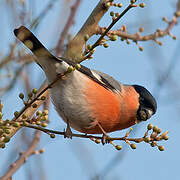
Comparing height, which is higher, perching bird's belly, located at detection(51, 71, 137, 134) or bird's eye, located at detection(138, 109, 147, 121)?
perching bird's belly, located at detection(51, 71, 137, 134)

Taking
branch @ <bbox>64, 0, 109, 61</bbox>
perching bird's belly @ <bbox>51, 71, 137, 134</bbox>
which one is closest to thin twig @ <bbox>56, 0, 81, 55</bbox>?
branch @ <bbox>64, 0, 109, 61</bbox>

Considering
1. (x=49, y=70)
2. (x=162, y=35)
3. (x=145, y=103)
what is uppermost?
(x=49, y=70)

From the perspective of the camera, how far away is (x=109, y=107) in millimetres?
3623

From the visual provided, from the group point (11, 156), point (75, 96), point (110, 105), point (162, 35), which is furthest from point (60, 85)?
point (162, 35)

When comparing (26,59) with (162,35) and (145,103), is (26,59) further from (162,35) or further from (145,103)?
(145,103)

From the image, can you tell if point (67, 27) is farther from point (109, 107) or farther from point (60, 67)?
point (109, 107)

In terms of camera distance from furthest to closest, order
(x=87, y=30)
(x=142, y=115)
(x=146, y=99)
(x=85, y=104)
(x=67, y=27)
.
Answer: (x=146, y=99) < (x=142, y=115) < (x=85, y=104) < (x=67, y=27) < (x=87, y=30)

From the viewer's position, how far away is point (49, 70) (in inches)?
126

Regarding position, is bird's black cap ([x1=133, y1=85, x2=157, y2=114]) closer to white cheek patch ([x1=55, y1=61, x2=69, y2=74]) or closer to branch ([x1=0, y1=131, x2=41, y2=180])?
white cheek patch ([x1=55, y1=61, x2=69, y2=74])

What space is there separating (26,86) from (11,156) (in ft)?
2.20

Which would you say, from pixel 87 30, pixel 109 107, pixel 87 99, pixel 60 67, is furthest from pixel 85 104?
pixel 87 30

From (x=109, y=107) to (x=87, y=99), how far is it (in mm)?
310

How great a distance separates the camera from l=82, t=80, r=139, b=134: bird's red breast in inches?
138

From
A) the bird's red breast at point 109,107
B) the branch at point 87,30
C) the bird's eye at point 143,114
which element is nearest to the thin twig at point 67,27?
the branch at point 87,30
